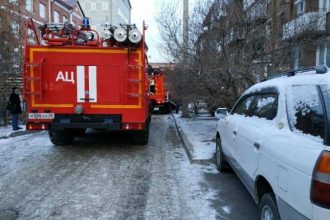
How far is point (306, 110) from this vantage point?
3135mm

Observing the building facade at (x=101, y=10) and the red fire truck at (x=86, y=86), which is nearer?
the red fire truck at (x=86, y=86)

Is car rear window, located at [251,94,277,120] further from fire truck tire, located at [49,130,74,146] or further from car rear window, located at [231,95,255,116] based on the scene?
fire truck tire, located at [49,130,74,146]

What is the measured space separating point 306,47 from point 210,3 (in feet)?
9.09

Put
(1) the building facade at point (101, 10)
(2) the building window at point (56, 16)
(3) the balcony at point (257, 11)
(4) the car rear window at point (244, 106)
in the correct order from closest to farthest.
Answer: (4) the car rear window at point (244, 106), (3) the balcony at point (257, 11), (2) the building window at point (56, 16), (1) the building facade at point (101, 10)

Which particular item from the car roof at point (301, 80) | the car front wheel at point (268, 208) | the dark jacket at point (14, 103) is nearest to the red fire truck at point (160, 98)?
the dark jacket at point (14, 103)

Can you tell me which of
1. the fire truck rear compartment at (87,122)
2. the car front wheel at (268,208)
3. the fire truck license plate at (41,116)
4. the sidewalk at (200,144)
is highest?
the fire truck license plate at (41,116)

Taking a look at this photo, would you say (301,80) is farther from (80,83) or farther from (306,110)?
(80,83)

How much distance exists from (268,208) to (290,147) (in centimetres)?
75

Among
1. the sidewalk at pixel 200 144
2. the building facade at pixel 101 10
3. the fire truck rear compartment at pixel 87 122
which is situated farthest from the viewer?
the building facade at pixel 101 10

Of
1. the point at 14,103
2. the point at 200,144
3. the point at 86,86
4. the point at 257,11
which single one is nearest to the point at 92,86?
the point at 86,86

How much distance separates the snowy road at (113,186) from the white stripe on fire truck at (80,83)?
129cm

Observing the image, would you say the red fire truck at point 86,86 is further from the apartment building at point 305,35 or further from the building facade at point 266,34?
the apartment building at point 305,35

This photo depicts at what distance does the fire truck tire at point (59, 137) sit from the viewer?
980 centimetres

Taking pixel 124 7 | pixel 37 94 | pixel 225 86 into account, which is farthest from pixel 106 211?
pixel 124 7
